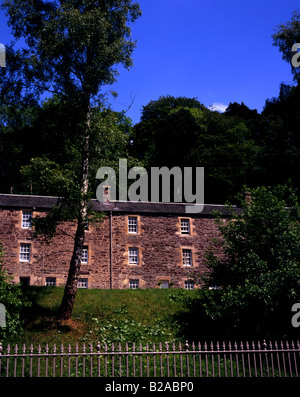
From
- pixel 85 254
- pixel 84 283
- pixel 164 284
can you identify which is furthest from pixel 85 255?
pixel 164 284

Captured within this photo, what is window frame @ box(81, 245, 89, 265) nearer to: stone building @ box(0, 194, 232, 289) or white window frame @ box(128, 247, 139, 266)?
stone building @ box(0, 194, 232, 289)

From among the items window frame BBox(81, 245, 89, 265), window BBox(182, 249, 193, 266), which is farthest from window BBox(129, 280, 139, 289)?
window BBox(182, 249, 193, 266)

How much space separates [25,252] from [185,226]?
522 inches

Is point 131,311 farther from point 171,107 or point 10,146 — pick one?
point 171,107

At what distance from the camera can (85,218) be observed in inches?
915

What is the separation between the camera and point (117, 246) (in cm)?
3481

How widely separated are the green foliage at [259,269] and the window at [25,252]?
54.3 feet

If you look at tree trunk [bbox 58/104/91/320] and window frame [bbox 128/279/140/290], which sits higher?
tree trunk [bbox 58/104/91/320]

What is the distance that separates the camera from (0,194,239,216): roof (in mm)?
33875

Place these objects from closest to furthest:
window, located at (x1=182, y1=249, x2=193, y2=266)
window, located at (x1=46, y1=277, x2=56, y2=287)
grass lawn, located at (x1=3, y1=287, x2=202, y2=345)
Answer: grass lawn, located at (x1=3, y1=287, x2=202, y2=345), window, located at (x1=46, y1=277, x2=56, y2=287), window, located at (x1=182, y1=249, x2=193, y2=266)

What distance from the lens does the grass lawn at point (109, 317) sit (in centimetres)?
2167

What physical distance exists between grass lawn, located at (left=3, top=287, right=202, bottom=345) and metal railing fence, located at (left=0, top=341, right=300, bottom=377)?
168 centimetres

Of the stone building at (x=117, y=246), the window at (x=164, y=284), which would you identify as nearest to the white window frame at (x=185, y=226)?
the stone building at (x=117, y=246)

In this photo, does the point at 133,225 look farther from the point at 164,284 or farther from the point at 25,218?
the point at 25,218
